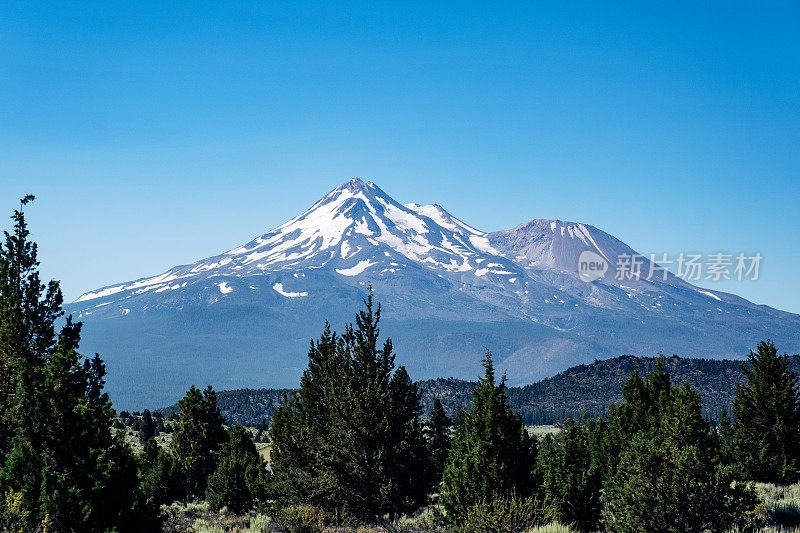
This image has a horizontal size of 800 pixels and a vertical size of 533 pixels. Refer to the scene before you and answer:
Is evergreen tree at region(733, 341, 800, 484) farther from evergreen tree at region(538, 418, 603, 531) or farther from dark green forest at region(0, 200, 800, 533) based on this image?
evergreen tree at region(538, 418, 603, 531)

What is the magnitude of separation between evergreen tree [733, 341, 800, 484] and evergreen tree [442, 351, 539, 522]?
12.1 m

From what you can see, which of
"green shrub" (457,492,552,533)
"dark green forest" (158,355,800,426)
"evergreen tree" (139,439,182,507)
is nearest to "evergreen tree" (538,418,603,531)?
"green shrub" (457,492,552,533)

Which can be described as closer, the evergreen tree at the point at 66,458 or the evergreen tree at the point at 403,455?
the evergreen tree at the point at 66,458

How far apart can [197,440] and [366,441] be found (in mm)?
26360

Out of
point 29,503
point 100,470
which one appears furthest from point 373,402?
point 29,503

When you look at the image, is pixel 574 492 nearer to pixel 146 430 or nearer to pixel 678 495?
pixel 678 495

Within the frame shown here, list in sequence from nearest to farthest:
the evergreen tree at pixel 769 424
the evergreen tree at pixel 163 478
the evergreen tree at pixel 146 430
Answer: the evergreen tree at pixel 769 424, the evergreen tree at pixel 163 478, the evergreen tree at pixel 146 430

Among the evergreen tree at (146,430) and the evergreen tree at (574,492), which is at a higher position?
the evergreen tree at (574,492)

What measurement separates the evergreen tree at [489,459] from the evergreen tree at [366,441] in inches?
69.5

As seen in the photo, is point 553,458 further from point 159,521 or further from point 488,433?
point 159,521

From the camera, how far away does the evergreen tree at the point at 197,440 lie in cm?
4297


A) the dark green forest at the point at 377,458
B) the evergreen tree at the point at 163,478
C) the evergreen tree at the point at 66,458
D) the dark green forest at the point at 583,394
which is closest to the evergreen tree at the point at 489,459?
the dark green forest at the point at 377,458

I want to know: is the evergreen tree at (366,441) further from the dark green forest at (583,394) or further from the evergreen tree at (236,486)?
the dark green forest at (583,394)

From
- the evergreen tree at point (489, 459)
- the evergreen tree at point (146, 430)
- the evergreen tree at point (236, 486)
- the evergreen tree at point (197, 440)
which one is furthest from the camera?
the evergreen tree at point (146, 430)
